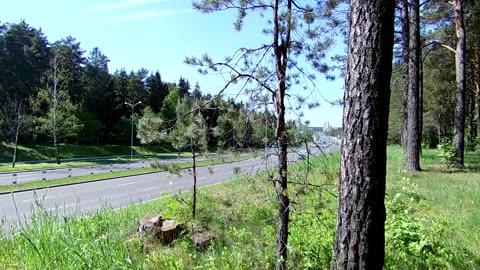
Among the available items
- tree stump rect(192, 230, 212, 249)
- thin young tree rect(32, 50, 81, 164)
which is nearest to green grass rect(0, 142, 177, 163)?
thin young tree rect(32, 50, 81, 164)

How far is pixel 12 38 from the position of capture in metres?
54.2

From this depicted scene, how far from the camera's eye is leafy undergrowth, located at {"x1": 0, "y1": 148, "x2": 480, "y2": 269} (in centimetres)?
385

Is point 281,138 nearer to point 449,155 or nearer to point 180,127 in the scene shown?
point 180,127

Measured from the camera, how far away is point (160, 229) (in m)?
5.00

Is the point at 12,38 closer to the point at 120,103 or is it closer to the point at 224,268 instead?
the point at 120,103

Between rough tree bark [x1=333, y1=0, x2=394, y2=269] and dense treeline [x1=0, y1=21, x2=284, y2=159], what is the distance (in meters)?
23.5

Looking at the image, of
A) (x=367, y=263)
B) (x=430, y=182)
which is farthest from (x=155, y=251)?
(x=430, y=182)

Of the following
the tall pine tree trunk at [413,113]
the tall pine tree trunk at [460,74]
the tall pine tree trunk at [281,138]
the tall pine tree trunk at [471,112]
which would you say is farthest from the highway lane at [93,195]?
the tall pine tree trunk at [471,112]

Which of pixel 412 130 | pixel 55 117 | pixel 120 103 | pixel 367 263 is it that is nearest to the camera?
pixel 367 263

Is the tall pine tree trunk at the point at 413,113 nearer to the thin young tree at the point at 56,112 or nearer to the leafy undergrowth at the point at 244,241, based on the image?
the leafy undergrowth at the point at 244,241

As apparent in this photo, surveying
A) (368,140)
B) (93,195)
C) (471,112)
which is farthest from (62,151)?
(368,140)

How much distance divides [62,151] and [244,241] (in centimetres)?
4673

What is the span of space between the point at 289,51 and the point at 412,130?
34.0 ft

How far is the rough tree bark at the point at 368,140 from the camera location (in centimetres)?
307
